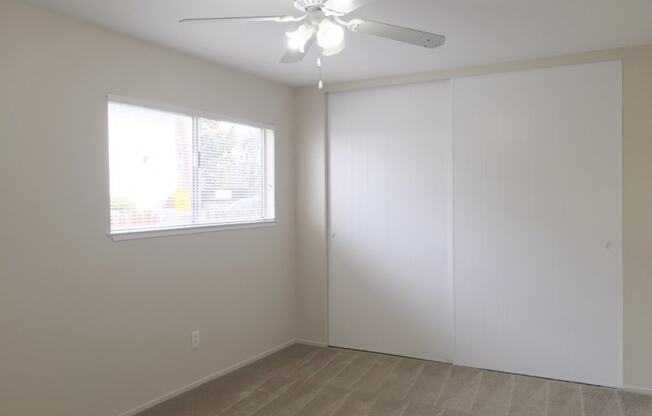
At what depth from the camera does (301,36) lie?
2.08m

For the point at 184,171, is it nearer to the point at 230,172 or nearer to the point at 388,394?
the point at 230,172

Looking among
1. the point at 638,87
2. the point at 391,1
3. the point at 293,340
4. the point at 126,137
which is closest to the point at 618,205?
the point at 638,87

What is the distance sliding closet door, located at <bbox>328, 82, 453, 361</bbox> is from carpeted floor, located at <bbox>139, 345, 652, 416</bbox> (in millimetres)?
382

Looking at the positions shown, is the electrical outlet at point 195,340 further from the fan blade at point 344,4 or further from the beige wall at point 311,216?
the fan blade at point 344,4

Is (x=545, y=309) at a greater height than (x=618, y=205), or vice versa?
(x=618, y=205)

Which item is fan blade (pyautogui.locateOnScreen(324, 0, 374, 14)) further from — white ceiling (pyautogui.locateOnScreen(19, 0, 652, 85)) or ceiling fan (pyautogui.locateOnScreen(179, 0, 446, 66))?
white ceiling (pyautogui.locateOnScreen(19, 0, 652, 85))

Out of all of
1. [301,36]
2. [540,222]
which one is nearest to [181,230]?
[301,36]

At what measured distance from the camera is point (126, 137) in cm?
297

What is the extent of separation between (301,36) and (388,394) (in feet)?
8.07

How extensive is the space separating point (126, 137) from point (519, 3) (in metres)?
2.42

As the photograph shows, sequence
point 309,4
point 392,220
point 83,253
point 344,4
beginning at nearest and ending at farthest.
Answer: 1. point 344,4
2. point 309,4
3. point 83,253
4. point 392,220

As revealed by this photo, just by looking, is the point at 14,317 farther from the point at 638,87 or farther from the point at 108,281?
the point at 638,87

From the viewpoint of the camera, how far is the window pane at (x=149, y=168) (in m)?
2.91

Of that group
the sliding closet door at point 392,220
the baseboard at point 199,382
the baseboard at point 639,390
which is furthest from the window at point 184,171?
the baseboard at point 639,390
